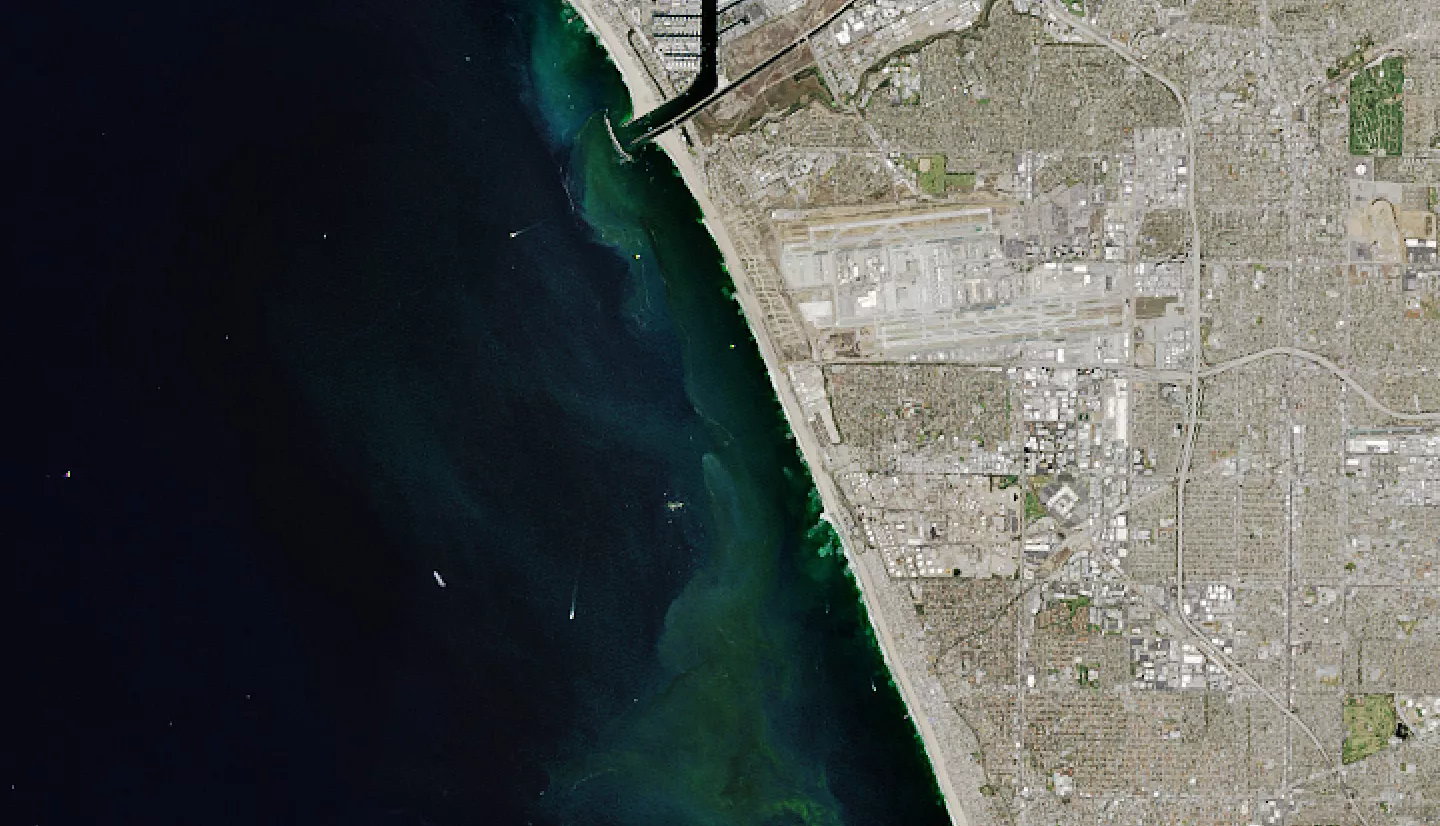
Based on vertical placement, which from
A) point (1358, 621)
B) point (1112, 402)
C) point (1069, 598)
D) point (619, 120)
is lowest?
point (1358, 621)

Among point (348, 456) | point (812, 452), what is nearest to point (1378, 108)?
point (812, 452)

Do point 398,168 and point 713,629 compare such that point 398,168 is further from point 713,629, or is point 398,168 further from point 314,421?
point 713,629

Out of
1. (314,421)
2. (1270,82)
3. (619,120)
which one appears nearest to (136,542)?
(314,421)

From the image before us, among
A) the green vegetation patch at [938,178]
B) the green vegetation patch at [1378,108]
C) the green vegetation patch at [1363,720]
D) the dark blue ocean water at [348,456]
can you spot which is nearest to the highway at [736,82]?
the dark blue ocean water at [348,456]

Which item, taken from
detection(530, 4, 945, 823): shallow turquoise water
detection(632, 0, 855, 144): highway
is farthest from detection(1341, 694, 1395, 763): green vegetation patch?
detection(632, 0, 855, 144): highway

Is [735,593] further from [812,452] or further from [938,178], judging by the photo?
[938,178]
